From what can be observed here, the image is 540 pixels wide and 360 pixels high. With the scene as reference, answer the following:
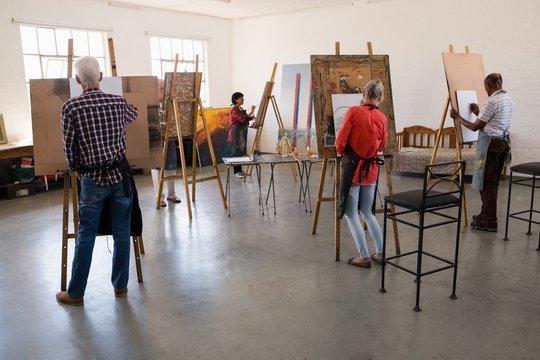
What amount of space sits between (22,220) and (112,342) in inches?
125

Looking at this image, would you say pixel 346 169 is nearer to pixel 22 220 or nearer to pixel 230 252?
pixel 230 252

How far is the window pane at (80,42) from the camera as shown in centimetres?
743

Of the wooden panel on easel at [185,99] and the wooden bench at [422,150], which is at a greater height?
the wooden panel on easel at [185,99]

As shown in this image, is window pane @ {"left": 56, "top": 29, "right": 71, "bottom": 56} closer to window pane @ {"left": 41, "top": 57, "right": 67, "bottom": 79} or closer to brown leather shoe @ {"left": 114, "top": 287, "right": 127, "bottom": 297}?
window pane @ {"left": 41, "top": 57, "right": 67, "bottom": 79}

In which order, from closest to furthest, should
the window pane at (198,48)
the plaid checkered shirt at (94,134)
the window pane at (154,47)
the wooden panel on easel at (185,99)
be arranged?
the plaid checkered shirt at (94,134), the wooden panel on easel at (185,99), the window pane at (154,47), the window pane at (198,48)

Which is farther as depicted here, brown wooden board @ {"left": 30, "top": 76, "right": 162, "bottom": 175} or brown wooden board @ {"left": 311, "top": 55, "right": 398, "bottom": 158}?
brown wooden board @ {"left": 311, "top": 55, "right": 398, "bottom": 158}

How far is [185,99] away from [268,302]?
2884 millimetres

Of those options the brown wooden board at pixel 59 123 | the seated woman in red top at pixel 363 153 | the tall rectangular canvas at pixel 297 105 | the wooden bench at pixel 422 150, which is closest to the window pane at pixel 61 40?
the tall rectangular canvas at pixel 297 105

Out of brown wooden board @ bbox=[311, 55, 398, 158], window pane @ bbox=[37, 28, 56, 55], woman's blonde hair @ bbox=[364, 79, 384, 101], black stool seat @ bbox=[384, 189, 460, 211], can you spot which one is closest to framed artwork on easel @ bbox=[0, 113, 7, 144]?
window pane @ bbox=[37, 28, 56, 55]

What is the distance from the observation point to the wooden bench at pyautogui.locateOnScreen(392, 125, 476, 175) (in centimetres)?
679

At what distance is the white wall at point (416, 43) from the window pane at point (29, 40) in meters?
4.21

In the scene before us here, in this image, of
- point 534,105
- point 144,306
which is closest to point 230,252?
point 144,306

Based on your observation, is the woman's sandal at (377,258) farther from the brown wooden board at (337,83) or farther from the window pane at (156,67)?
the window pane at (156,67)

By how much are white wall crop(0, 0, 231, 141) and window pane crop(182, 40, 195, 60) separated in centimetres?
24
